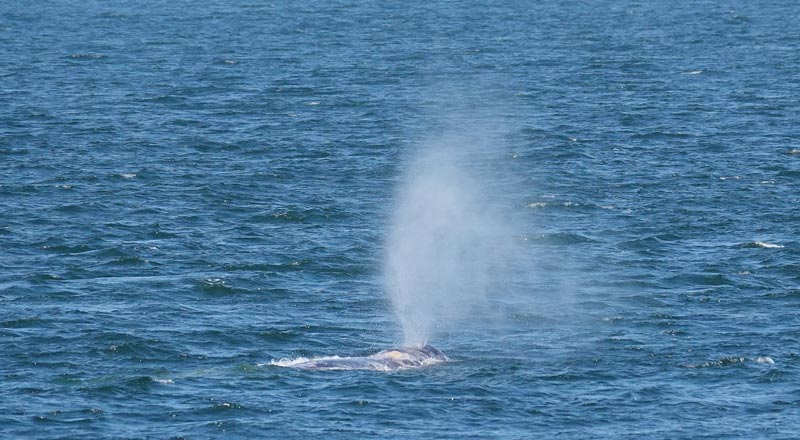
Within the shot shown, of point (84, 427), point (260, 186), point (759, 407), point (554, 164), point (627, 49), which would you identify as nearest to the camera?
point (84, 427)

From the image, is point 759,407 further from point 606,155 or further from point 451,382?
point 606,155

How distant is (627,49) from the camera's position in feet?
588

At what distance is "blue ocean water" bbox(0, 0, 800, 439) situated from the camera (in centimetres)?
6084

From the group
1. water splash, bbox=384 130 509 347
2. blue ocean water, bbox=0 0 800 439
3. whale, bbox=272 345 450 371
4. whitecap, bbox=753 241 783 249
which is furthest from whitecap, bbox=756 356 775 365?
whitecap, bbox=753 241 783 249

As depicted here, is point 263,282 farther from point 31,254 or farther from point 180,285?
point 31,254

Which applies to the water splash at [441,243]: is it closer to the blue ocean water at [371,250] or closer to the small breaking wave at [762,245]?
the blue ocean water at [371,250]

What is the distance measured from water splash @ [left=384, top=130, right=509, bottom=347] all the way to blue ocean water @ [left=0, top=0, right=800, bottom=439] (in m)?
1.24

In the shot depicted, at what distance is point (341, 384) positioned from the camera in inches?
2472

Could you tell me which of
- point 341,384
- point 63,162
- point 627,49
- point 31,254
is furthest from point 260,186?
point 627,49

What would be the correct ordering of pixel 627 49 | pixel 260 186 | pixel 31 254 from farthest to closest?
pixel 627 49
pixel 260 186
pixel 31 254

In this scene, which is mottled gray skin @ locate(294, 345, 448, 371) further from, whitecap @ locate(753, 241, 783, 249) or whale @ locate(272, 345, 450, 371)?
whitecap @ locate(753, 241, 783, 249)

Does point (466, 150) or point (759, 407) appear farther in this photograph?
point (466, 150)

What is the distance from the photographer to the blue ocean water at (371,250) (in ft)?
200

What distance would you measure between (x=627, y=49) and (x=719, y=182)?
77.5 meters
